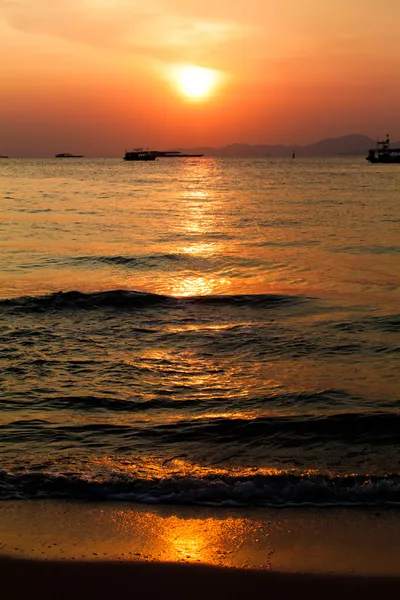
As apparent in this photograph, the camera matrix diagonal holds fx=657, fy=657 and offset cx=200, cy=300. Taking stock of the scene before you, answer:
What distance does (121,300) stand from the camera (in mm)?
16797

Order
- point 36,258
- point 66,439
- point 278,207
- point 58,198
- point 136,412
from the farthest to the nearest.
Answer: point 58,198, point 278,207, point 36,258, point 136,412, point 66,439

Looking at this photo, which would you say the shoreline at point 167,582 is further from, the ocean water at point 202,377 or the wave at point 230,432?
the wave at point 230,432

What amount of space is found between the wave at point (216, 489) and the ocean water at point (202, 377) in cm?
2

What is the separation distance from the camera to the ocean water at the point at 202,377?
6633 millimetres

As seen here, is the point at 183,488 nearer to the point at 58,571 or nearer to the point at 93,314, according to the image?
the point at 58,571

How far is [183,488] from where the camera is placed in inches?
251

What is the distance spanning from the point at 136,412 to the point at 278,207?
40965 mm

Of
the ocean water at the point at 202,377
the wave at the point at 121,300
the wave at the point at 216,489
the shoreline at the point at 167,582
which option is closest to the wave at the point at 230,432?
the ocean water at the point at 202,377

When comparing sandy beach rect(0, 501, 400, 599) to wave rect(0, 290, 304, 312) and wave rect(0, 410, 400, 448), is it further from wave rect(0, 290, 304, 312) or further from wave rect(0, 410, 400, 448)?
wave rect(0, 290, 304, 312)

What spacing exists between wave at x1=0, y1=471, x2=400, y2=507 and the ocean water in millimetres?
19

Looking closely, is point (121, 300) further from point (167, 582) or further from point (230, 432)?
point (167, 582)

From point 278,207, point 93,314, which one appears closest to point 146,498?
point 93,314

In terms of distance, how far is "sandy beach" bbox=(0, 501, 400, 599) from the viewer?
4.72m

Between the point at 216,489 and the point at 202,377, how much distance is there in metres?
4.09
